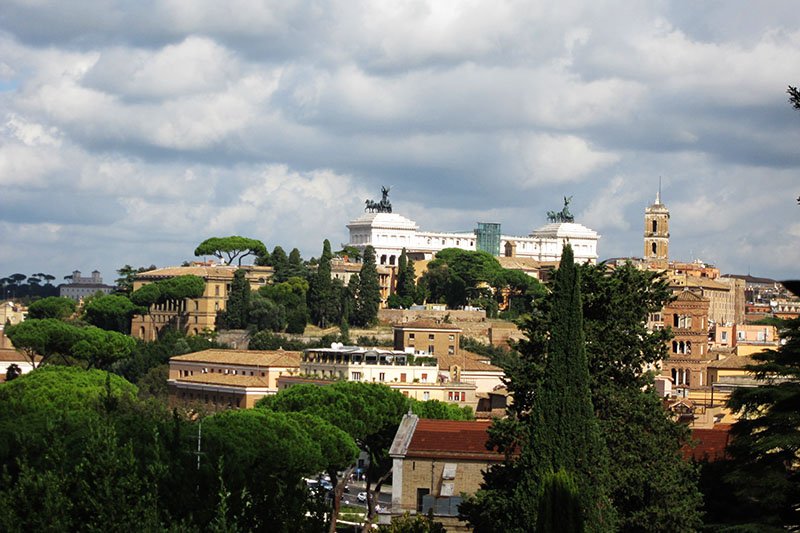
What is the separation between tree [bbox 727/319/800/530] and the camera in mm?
30125

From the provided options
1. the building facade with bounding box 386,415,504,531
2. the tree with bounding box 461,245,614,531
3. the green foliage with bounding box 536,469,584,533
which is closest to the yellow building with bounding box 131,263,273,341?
the building facade with bounding box 386,415,504,531

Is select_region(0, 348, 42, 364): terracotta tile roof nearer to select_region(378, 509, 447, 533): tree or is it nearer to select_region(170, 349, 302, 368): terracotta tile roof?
select_region(170, 349, 302, 368): terracotta tile roof

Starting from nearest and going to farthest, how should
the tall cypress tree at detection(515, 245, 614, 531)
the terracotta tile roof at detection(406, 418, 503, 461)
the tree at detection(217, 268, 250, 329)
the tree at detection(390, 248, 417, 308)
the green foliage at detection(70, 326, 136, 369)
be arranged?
the tall cypress tree at detection(515, 245, 614, 531) → the terracotta tile roof at detection(406, 418, 503, 461) → the green foliage at detection(70, 326, 136, 369) → the tree at detection(217, 268, 250, 329) → the tree at detection(390, 248, 417, 308)

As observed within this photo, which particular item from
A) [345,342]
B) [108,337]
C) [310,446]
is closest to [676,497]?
[310,446]

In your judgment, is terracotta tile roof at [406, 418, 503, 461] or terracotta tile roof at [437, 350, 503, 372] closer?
Result: terracotta tile roof at [406, 418, 503, 461]

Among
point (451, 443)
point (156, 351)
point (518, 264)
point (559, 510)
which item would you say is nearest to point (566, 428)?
point (559, 510)

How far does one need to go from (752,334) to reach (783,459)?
302 ft

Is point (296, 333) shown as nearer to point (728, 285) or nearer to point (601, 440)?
point (728, 285)

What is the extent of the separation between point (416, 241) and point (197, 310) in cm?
5229

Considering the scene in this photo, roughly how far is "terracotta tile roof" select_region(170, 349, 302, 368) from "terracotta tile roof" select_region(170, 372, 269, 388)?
0.87m

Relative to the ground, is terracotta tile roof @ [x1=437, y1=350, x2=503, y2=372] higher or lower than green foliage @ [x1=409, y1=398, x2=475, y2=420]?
higher

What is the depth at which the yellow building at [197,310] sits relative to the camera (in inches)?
5310

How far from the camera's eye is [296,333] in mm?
126312

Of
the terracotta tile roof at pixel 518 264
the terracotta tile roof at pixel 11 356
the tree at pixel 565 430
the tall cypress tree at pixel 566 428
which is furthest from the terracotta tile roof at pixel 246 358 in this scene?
the tall cypress tree at pixel 566 428
